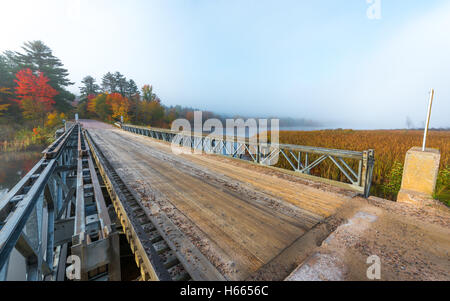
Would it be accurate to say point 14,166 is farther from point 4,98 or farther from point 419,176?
point 419,176

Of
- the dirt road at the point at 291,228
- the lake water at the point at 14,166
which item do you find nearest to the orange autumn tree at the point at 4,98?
the lake water at the point at 14,166

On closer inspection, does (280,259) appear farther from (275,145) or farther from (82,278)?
(275,145)

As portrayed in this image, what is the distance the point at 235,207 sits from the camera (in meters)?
3.56

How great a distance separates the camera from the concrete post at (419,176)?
3303 millimetres

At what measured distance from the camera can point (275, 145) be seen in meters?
5.85

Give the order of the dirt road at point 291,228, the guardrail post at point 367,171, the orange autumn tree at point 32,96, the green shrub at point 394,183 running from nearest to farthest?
the dirt road at point 291,228 → the guardrail post at point 367,171 → the green shrub at point 394,183 → the orange autumn tree at point 32,96

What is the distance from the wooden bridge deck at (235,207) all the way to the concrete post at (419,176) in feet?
3.66

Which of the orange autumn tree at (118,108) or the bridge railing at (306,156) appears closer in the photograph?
the bridge railing at (306,156)

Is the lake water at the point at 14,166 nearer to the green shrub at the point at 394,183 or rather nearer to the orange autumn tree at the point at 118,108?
the orange autumn tree at the point at 118,108

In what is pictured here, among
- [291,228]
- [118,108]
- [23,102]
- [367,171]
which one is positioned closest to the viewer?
[291,228]

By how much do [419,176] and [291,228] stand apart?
2.88 m

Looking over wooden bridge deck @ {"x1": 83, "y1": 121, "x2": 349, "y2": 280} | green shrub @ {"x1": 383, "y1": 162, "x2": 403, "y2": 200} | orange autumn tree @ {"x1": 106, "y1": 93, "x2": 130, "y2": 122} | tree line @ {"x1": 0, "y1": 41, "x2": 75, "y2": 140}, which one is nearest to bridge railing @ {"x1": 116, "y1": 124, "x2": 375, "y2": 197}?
wooden bridge deck @ {"x1": 83, "y1": 121, "x2": 349, "y2": 280}

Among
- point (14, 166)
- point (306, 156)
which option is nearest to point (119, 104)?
point (14, 166)
